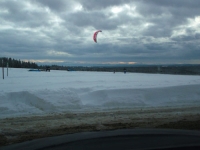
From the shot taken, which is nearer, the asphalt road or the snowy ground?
the asphalt road

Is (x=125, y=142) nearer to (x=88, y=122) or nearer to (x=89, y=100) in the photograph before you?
(x=88, y=122)

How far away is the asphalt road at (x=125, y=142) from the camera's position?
9.37ft

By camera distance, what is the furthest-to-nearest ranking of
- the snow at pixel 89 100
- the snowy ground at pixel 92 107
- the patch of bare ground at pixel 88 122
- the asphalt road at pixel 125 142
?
the snow at pixel 89 100, the snowy ground at pixel 92 107, the patch of bare ground at pixel 88 122, the asphalt road at pixel 125 142

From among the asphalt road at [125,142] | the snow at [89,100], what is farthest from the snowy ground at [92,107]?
the asphalt road at [125,142]

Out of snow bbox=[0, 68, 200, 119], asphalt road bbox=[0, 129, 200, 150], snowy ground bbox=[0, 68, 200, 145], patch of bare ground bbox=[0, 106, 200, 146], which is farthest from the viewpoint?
snow bbox=[0, 68, 200, 119]

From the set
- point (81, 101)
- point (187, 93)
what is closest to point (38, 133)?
point (81, 101)

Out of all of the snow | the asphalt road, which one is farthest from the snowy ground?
the asphalt road

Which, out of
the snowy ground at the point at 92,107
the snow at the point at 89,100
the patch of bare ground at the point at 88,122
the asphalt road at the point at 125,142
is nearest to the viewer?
the asphalt road at the point at 125,142

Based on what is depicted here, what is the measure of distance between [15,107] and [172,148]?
31.3 ft

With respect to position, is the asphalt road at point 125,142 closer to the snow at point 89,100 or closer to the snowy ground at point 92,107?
the snowy ground at point 92,107

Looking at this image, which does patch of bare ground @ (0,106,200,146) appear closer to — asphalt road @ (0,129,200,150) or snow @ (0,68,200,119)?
snow @ (0,68,200,119)

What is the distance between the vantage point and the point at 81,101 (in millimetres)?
12531

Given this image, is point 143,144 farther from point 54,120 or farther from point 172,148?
point 54,120

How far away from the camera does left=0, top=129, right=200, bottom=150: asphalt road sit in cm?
286
